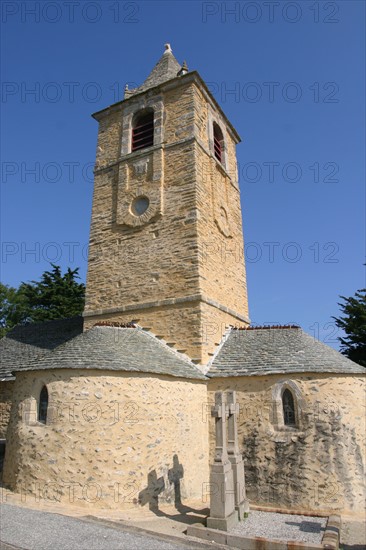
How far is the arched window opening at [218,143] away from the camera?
1673 centimetres

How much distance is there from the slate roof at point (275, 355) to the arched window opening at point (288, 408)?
64cm

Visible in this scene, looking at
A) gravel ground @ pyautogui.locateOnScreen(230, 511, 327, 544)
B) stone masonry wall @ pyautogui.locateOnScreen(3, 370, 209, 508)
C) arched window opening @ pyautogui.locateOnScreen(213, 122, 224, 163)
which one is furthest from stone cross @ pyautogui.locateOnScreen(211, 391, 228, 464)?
arched window opening @ pyautogui.locateOnScreen(213, 122, 224, 163)

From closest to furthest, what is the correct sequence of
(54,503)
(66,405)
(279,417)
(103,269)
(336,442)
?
(54,503), (66,405), (336,442), (279,417), (103,269)

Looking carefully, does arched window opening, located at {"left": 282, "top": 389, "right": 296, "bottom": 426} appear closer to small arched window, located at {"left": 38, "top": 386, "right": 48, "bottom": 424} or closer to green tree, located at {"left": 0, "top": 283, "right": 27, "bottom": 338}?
small arched window, located at {"left": 38, "top": 386, "right": 48, "bottom": 424}

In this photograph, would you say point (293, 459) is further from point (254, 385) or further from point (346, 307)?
point (346, 307)

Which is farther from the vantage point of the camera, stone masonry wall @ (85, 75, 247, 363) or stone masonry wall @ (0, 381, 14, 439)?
stone masonry wall @ (0, 381, 14, 439)

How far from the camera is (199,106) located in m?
15.0

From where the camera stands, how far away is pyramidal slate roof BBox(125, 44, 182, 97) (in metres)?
16.6

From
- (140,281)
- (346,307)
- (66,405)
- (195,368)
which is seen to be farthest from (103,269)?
(346,307)

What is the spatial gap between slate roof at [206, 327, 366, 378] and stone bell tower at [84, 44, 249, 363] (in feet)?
1.94

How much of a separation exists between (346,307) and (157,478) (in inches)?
659

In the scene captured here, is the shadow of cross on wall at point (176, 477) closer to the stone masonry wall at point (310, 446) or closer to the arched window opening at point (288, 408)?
the stone masonry wall at point (310, 446)

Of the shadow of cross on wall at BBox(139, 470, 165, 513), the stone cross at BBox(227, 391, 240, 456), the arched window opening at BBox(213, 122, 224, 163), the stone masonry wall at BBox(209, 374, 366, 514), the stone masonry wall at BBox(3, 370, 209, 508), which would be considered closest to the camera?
the stone masonry wall at BBox(3, 370, 209, 508)

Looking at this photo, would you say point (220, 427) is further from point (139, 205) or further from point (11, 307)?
point (11, 307)
